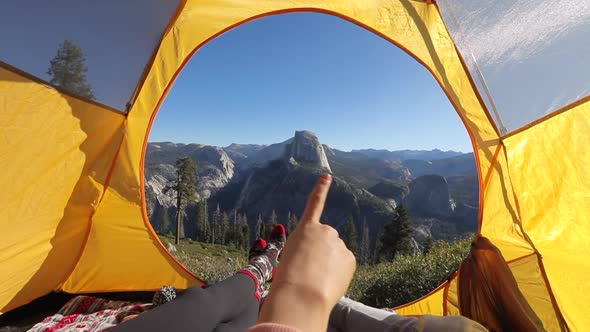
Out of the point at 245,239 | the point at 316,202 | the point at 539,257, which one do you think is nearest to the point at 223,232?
the point at 245,239

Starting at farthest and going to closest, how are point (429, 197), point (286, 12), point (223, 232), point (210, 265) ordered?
1. point (429, 197)
2. point (223, 232)
3. point (210, 265)
4. point (286, 12)

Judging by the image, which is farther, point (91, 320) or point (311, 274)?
point (91, 320)

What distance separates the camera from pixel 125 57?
9.63ft

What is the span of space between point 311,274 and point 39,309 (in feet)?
12.2

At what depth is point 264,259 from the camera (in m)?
3.59

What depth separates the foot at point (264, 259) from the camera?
112 inches

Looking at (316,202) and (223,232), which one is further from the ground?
(316,202)

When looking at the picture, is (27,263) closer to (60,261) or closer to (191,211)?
(60,261)

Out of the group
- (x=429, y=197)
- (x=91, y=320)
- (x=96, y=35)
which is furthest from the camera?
(x=429, y=197)

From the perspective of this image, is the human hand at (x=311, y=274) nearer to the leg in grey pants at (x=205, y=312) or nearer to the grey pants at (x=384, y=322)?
the grey pants at (x=384, y=322)

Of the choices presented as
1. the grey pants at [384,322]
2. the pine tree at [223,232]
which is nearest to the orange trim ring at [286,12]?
the grey pants at [384,322]

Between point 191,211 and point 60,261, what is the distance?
107 m

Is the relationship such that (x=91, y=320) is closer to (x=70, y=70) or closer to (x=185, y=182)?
(x=70, y=70)

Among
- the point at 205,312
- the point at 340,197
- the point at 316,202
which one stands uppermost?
the point at 316,202
